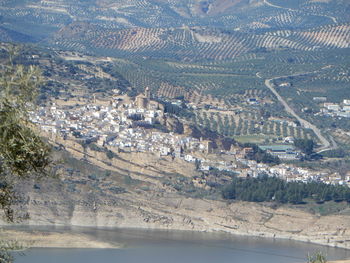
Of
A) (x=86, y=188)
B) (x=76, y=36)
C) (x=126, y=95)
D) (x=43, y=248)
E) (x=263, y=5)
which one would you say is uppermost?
(x=263, y=5)

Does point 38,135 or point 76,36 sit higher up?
point 76,36

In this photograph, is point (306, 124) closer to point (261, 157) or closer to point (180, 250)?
point (261, 157)

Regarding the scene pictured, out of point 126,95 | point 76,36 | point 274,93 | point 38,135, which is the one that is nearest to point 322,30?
point 76,36

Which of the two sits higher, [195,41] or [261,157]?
[195,41]

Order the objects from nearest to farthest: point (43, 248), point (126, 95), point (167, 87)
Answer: point (43, 248), point (126, 95), point (167, 87)

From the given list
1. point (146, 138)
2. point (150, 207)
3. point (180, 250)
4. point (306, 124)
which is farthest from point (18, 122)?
point (306, 124)

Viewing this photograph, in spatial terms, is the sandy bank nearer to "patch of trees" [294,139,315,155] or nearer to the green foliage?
"patch of trees" [294,139,315,155]

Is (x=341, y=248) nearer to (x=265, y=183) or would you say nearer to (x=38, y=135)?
(x=265, y=183)
